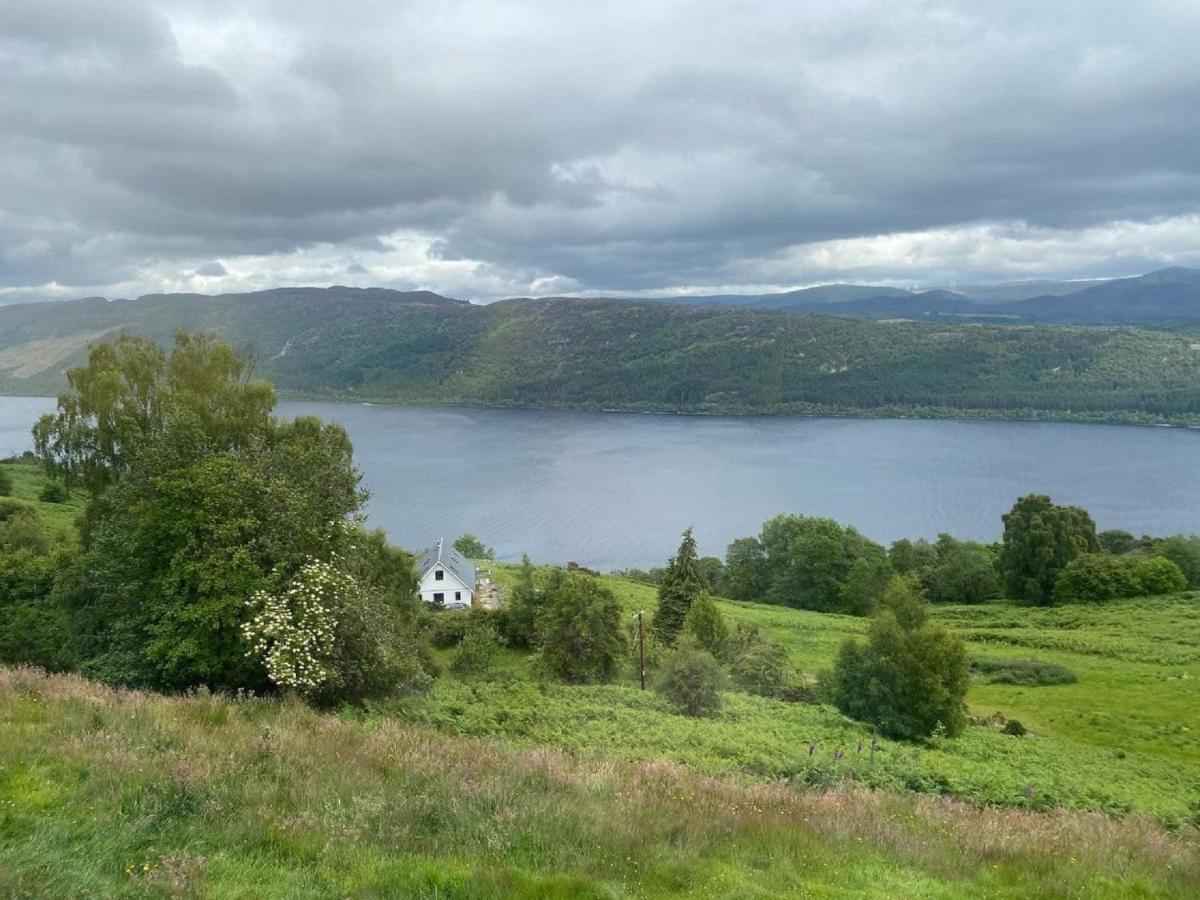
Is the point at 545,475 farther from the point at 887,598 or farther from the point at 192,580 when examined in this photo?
the point at 192,580

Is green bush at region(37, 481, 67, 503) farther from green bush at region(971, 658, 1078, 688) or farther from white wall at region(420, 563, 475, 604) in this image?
green bush at region(971, 658, 1078, 688)

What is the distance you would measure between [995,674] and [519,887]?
1779 inches

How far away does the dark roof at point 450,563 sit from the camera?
5741 cm

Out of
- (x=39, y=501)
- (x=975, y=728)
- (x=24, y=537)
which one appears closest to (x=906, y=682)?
(x=975, y=728)

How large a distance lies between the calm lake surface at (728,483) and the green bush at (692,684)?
210 feet

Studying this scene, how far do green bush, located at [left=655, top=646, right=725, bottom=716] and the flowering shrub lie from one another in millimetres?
11789

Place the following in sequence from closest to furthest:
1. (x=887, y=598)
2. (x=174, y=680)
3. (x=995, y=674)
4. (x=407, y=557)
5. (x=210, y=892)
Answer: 1. (x=210, y=892)
2. (x=174, y=680)
3. (x=887, y=598)
4. (x=407, y=557)
5. (x=995, y=674)

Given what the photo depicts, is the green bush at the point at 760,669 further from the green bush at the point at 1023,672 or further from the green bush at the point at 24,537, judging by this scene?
the green bush at the point at 24,537

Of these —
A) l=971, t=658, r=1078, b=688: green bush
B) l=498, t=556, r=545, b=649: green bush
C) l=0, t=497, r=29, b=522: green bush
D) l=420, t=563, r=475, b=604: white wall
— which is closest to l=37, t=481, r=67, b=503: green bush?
l=0, t=497, r=29, b=522: green bush

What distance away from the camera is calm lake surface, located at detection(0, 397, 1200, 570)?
103m

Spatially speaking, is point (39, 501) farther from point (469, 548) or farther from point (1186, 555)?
point (1186, 555)

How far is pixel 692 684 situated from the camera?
24000 millimetres

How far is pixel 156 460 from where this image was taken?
58.4ft

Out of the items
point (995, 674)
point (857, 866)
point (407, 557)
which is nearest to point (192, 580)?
point (857, 866)
